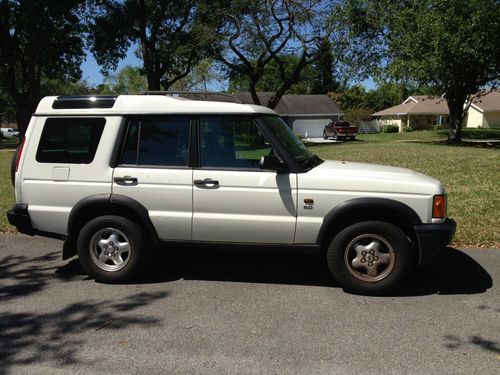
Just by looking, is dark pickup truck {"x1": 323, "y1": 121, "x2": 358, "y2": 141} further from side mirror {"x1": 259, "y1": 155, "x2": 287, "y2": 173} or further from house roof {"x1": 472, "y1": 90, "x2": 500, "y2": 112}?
side mirror {"x1": 259, "y1": 155, "x2": 287, "y2": 173}

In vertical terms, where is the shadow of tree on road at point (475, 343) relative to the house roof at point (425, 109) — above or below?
below

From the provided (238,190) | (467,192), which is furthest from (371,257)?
(467,192)

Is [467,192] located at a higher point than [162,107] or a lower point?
lower

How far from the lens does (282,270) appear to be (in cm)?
550

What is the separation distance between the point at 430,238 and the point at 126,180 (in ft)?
9.83

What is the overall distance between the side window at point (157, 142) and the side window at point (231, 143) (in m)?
0.20

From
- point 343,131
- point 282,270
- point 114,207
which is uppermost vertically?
point 343,131

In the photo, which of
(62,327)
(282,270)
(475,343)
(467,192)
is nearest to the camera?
(475,343)

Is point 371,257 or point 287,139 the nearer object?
point 371,257

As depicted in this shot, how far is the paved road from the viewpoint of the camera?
3.43 m

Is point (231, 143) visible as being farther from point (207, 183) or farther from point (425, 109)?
point (425, 109)

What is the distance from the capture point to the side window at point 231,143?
4758 millimetres

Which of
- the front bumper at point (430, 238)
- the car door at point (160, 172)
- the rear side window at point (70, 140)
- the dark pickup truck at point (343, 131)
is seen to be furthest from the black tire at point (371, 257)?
the dark pickup truck at point (343, 131)

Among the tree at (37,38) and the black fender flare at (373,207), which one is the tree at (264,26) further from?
the black fender flare at (373,207)
